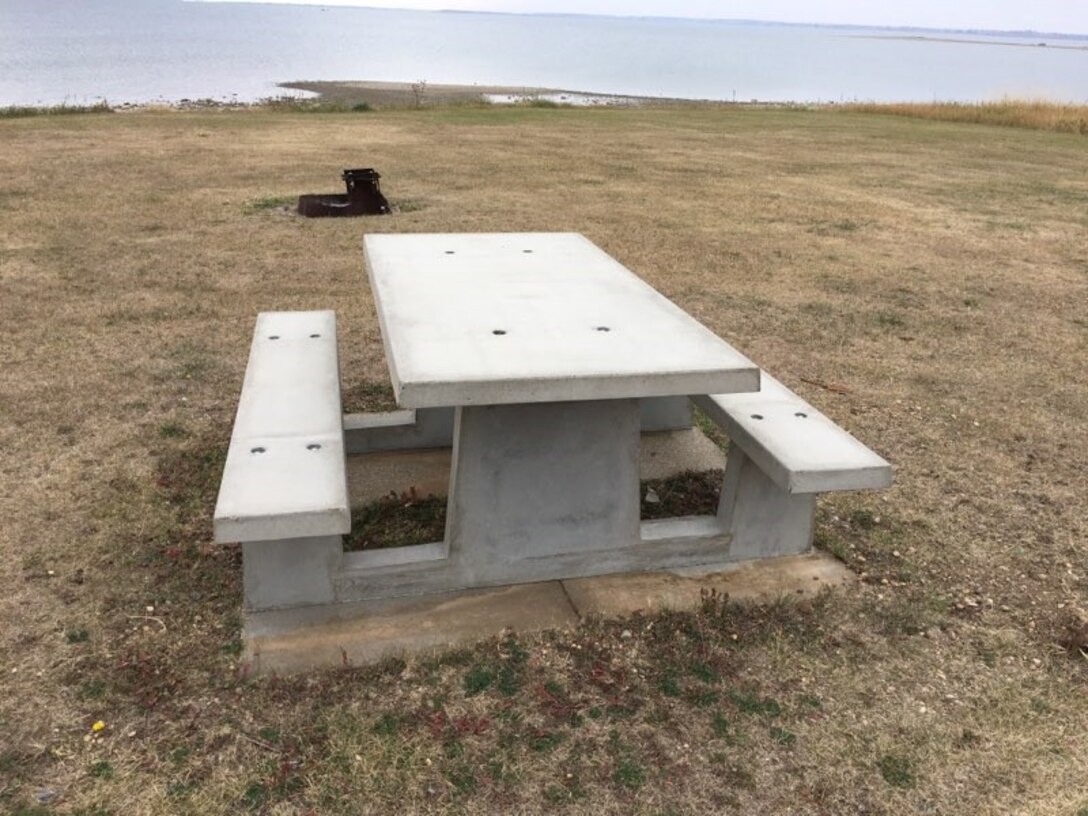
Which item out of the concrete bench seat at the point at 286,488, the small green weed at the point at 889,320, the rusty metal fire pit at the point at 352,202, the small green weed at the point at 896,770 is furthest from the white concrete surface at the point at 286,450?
the rusty metal fire pit at the point at 352,202

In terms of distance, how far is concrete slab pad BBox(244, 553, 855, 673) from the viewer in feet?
8.75

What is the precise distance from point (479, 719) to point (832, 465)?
133 centimetres

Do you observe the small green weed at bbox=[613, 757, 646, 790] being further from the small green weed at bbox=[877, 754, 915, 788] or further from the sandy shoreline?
the sandy shoreline

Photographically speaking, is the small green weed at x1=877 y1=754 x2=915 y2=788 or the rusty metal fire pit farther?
the rusty metal fire pit

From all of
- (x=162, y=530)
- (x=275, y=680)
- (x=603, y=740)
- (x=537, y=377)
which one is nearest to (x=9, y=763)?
(x=275, y=680)

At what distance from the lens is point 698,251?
307 inches

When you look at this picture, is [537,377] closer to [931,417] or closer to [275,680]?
[275,680]

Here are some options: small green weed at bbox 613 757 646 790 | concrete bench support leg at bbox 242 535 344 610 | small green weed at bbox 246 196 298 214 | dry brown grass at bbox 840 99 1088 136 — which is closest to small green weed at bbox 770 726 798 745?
small green weed at bbox 613 757 646 790

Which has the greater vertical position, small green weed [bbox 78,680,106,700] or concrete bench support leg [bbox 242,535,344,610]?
concrete bench support leg [bbox 242,535,344,610]

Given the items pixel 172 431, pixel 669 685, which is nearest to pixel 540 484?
pixel 669 685

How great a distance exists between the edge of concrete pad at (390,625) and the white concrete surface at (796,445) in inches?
31.3

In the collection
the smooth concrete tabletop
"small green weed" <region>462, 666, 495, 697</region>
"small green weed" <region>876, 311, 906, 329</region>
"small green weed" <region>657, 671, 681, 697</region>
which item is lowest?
"small green weed" <region>657, 671, 681, 697</region>

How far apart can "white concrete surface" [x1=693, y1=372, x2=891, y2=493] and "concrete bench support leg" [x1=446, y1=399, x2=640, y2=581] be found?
41cm

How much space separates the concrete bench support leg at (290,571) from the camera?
9.07 feet
